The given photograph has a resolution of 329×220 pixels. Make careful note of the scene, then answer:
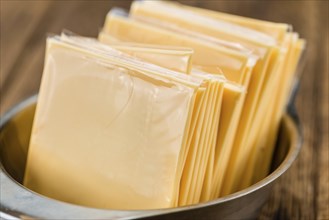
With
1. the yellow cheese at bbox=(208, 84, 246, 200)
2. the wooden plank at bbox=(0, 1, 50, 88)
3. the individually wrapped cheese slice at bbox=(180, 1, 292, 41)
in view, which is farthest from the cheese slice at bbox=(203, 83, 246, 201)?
the wooden plank at bbox=(0, 1, 50, 88)

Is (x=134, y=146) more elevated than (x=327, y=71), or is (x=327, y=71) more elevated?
(x=327, y=71)

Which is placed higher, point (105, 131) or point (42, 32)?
point (42, 32)

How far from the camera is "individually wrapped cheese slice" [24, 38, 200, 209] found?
545 millimetres

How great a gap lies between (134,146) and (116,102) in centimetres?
4

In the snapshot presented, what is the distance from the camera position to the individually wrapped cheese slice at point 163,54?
1.86 ft

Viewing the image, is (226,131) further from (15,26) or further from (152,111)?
(15,26)

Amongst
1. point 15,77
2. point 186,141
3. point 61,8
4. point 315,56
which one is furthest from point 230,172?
point 61,8

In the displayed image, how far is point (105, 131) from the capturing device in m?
0.58

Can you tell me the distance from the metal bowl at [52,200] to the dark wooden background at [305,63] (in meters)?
0.14

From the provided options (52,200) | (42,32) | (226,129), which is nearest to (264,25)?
(226,129)

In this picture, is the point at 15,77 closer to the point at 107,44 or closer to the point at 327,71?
the point at 107,44

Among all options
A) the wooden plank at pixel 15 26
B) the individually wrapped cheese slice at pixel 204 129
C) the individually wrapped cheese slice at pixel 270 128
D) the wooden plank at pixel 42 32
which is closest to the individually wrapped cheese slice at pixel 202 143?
the individually wrapped cheese slice at pixel 204 129

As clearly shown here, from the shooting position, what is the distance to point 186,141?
0.54 m

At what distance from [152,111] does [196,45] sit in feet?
0.37
